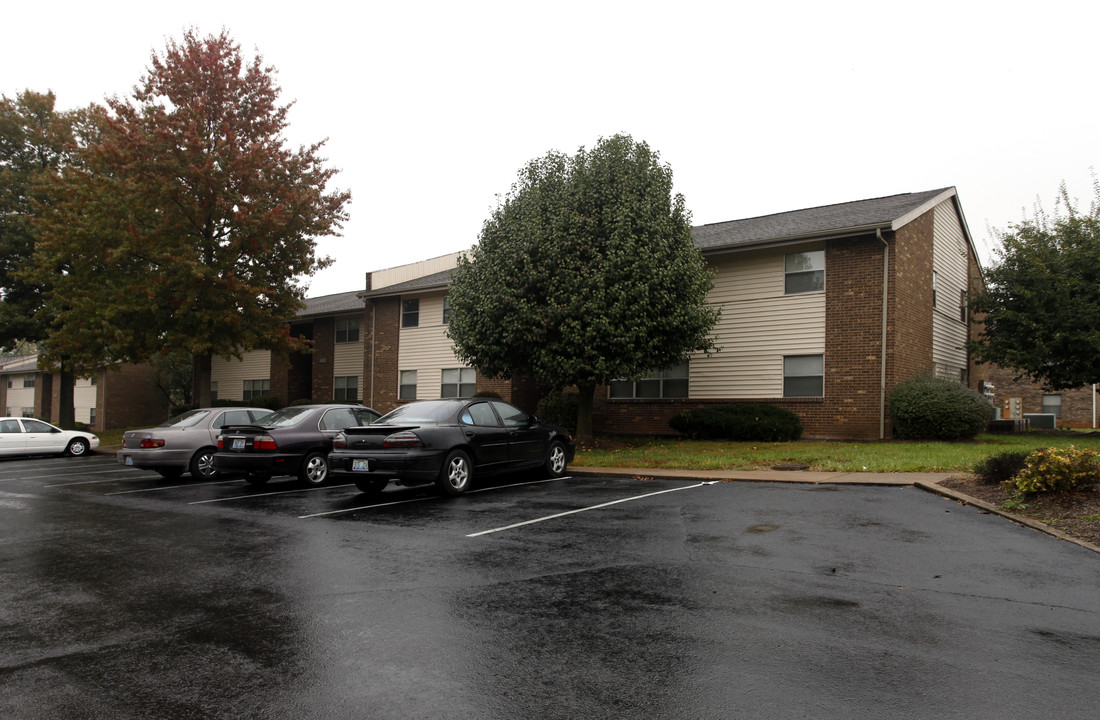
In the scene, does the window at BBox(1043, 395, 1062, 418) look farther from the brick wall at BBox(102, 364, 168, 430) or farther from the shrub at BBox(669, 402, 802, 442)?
the brick wall at BBox(102, 364, 168, 430)

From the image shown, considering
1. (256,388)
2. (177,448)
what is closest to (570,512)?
(177,448)

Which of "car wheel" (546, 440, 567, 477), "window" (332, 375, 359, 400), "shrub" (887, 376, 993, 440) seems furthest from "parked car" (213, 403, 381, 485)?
"window" (332, 375, 359, 400)

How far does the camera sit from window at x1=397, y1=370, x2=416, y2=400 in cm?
2998

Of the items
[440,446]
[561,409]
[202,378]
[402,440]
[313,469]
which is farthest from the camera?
[202,378]

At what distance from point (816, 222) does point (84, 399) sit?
42.8 meters

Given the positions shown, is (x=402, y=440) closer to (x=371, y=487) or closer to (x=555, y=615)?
(x=371, y=487)

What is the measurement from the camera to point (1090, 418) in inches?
1564

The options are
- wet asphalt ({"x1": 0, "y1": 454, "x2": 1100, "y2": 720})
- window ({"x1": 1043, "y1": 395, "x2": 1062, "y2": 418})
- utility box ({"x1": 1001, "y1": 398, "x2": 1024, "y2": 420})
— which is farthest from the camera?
window ({"x1": 1043, "y1": 395, "x2": 1062, "y2": 418})

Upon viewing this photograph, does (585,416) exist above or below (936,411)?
below

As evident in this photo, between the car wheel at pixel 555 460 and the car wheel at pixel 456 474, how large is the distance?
2.25m

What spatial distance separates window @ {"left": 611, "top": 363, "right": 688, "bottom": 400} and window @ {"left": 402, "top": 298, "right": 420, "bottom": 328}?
32.3 ft

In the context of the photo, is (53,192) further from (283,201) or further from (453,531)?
(453,531)

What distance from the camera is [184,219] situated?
81.6ft

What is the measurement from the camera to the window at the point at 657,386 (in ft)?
74.6
